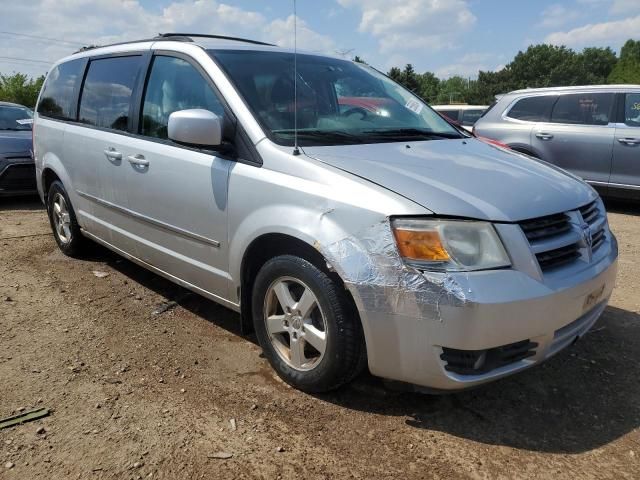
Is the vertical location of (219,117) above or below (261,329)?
above

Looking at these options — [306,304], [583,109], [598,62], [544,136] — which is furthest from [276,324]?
[598,62]

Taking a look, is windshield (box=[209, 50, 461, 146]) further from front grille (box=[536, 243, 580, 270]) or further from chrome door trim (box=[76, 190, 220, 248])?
front grille (box=[536, 243, 580, 270])

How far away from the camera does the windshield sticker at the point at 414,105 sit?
12.3 ft

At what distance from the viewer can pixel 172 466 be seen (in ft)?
7.56

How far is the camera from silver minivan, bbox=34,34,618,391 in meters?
2.31


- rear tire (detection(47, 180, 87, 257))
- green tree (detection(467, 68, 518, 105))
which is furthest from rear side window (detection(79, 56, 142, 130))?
green tree (detection(467, 68, 518, 105))

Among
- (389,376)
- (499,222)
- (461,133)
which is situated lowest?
(389,376)

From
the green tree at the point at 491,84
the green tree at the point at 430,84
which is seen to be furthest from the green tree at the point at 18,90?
the green tree at the point at 430,84

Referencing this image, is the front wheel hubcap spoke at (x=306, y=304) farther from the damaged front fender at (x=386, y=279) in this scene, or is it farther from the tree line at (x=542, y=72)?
the tree line at (x=542, y=72)

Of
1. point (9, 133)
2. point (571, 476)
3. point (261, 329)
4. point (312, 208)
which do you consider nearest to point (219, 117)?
point (312, 208)

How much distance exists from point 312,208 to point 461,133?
1659mm

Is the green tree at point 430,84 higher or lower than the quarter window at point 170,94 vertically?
higher

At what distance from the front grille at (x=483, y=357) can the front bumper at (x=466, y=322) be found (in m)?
0.02

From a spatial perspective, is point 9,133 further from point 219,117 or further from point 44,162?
point 219,117
